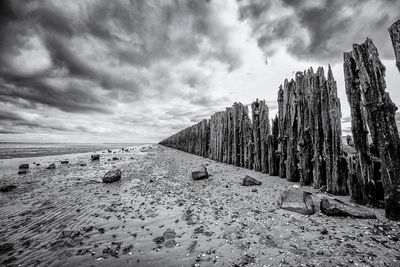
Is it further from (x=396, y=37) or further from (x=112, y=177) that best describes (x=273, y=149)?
(x=112, y=177)

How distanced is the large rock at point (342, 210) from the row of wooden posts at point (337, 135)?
0.27 meters

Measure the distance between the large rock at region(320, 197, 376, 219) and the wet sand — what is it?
0.28ft

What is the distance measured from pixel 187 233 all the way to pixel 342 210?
7.21ft

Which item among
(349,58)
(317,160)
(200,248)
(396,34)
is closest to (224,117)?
(317,160)

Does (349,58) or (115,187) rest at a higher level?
(349,58)

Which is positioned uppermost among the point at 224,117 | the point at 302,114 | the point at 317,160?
the point at 224,117

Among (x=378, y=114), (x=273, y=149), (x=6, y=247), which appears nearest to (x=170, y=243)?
(x=6, y=247)

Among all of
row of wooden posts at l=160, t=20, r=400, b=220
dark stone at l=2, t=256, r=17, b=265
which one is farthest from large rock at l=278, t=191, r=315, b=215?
dark stone at l=2, t=256, r=17, b=265

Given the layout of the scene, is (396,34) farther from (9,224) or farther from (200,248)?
(9,224)

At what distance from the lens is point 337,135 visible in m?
3.38

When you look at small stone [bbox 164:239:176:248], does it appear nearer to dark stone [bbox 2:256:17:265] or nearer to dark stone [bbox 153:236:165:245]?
dark stone [bbox 153:236:165:245]

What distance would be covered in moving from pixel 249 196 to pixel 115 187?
3.58m

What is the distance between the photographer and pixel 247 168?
21.1 feet

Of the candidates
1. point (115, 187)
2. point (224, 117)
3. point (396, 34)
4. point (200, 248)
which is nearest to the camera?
point (200, 248)
